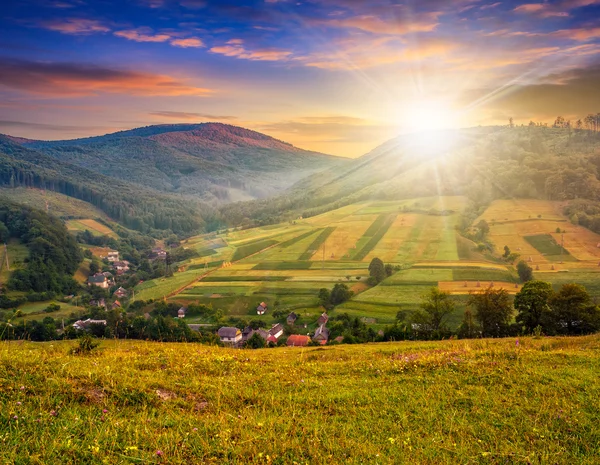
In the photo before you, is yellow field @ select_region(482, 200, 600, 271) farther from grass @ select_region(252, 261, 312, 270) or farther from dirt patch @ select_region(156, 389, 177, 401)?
dirt patch @ select_region(156, 389, 177, 401)

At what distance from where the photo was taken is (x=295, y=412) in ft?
25.1

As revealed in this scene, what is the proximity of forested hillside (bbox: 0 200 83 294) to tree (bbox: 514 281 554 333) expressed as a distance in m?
113

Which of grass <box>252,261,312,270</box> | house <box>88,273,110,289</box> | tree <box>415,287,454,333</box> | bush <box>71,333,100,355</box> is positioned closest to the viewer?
bush <box>71,333,100,355</box>

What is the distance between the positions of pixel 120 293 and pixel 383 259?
226ft

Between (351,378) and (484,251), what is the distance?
296 ft

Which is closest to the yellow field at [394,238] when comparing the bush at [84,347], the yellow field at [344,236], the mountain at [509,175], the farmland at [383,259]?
the farmland at [383,259]

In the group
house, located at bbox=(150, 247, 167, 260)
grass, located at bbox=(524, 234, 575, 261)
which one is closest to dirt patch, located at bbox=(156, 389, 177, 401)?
grass, located at bbox=(524, 234, 575, 261)

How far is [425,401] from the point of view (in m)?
8.17

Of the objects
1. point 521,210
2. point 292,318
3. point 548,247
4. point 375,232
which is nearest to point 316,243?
point 375,232

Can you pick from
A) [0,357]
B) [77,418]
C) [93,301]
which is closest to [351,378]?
[77,418]

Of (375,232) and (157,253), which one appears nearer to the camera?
(375,232)

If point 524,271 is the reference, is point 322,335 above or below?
below

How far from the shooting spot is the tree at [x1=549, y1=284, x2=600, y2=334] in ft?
108

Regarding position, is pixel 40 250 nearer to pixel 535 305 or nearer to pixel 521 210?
pixel 535 305
